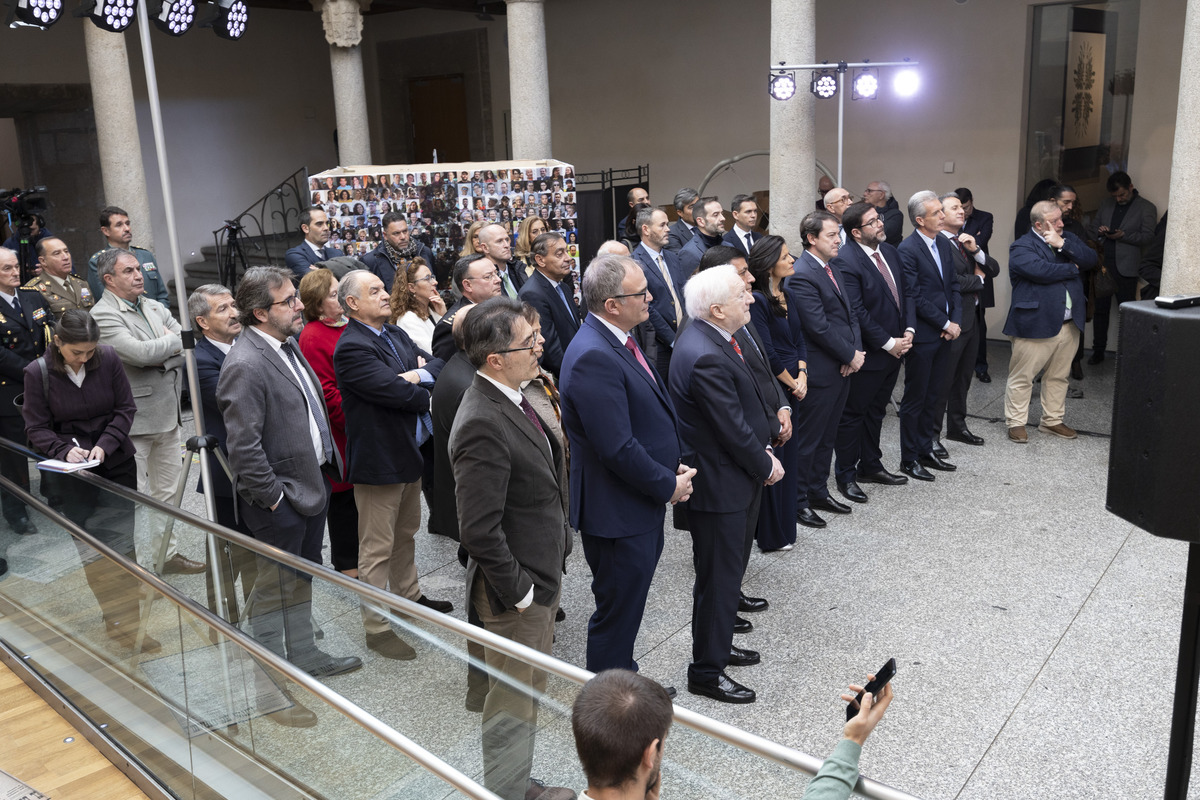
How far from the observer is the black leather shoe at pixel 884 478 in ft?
21.0

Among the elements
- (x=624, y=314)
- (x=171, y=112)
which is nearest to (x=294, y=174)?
(x=171, y=112)

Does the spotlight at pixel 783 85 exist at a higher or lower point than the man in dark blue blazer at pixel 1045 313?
higher

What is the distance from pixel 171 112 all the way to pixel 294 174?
1.80 meters

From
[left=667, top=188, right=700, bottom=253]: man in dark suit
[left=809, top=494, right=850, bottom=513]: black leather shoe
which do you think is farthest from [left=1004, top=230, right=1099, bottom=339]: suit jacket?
[left=667, top=188, right=700, bottom=253]: man in dark suit

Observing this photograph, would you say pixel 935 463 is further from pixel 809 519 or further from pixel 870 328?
pixel 809 519

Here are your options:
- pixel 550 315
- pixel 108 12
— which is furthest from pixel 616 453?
pixel 108 12

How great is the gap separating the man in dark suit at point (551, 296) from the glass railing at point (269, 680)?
2.42 m

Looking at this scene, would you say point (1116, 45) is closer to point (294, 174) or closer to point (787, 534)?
point (787, 534)

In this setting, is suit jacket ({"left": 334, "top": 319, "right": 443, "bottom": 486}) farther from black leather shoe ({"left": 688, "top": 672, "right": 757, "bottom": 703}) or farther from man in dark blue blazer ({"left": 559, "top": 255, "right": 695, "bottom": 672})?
black leather shoe ({"left": 688, "top": 672, "right": 757, "bottom": 703})

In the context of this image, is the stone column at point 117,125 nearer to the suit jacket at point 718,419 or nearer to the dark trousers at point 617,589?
the suit jacket at point 718,419

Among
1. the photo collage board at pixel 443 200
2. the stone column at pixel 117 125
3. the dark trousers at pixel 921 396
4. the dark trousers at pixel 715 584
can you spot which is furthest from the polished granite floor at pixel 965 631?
the stone column at pixel 117 125

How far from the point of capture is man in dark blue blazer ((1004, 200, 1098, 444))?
6.95m

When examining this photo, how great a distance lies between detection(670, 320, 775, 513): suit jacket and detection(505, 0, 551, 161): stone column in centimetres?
693

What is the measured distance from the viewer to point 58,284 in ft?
19.5
